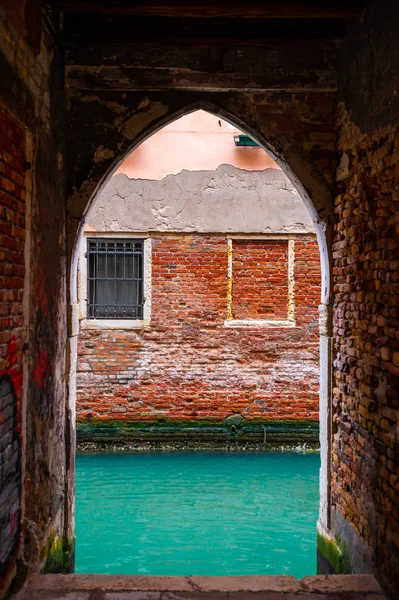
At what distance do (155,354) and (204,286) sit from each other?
3.80 ft

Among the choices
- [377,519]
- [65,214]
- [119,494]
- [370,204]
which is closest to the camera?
[377,519]

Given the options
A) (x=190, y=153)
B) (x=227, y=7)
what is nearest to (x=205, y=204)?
(x=190, y=153)

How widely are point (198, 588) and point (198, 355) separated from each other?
516cm

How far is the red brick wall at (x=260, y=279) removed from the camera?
8.45 m

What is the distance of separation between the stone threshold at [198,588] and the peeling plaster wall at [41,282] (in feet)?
0.63

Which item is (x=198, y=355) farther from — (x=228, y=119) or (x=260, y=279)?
(x=228, y=119)

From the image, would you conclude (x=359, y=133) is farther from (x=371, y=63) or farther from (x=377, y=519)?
(x=377, y=519)

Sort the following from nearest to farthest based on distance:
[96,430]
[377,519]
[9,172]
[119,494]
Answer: [9,172] < [377,519] < [119,494] < [96,430]

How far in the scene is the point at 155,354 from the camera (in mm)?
8312

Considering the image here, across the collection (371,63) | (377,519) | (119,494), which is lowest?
(119,494)

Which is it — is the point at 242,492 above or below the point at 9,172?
below

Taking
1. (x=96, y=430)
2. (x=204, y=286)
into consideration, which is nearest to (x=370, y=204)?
(x=204, y=286)

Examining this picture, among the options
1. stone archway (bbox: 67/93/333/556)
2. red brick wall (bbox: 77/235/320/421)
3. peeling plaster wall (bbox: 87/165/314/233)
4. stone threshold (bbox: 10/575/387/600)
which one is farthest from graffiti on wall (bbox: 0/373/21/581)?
peeling plaster wall (bbox: 87/165/314/233)

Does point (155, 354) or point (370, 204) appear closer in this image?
point (370, 204)
